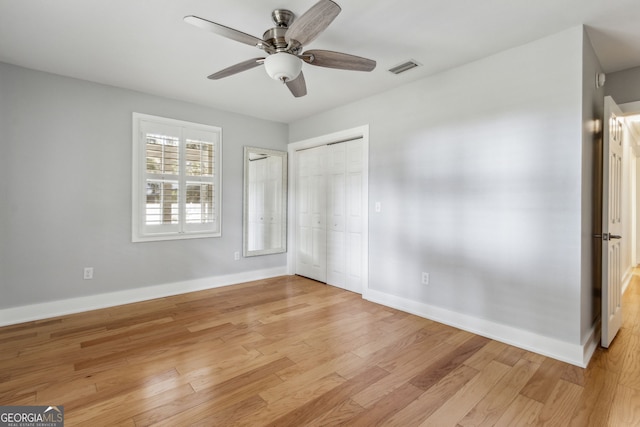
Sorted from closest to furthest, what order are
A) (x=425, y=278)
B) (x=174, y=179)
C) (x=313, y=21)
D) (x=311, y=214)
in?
(x=313, y=21) < (x=425, y=278) < (x=174, y=179) < (x=311, y=214)

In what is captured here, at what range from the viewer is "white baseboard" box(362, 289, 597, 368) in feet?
7.57

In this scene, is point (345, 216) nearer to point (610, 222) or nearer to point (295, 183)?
point (295, 183)

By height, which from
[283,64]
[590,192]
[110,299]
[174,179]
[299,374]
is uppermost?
[283,64]

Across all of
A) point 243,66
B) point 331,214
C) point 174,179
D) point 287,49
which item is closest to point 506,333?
point 331,214

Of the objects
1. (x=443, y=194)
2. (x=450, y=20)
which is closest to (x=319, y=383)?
(x=443, y=194)

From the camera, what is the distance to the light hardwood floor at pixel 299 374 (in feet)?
5.71

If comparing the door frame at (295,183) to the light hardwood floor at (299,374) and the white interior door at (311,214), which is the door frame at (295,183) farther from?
the light hardwood floor at (299,374)

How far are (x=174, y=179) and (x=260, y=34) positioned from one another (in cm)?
235

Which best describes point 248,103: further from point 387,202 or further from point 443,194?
point 443,194

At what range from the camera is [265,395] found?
1.90 metres

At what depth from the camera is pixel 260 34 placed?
241cm

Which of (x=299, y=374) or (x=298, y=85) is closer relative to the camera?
(x=299, y=374)

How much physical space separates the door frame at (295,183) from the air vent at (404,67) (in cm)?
87

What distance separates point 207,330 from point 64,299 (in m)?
1.76
